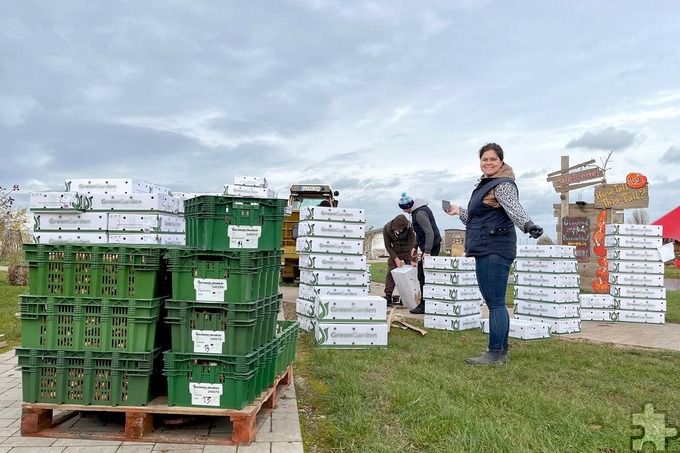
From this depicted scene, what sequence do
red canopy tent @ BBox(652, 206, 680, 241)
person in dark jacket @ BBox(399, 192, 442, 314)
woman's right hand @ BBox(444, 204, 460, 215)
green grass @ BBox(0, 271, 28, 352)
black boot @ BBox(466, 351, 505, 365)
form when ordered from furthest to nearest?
red canopy tent @ BBox(652, 206, 680, 241) → person in dark jacket @ BBox(399, 192, 442, 314) → green grass @ BBox(0, 271, 28, 352) → woman's right hand @ BBox(444, 204, 460, 215) → black boot @ BBox(466, 351, 505, 365)

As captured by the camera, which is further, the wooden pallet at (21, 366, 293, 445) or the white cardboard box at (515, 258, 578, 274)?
the white cardboard box at (515, 258, 578, 274)

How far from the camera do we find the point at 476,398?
169 inches

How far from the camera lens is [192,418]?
3.91 metres

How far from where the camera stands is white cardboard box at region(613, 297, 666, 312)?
34.2 feet

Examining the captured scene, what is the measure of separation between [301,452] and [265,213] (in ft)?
6.32

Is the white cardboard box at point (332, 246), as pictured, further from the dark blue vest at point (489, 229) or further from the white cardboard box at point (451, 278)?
the dark blue vest at point (489, 229)

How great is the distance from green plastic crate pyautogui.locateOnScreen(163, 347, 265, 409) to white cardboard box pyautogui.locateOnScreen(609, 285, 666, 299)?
373 inches

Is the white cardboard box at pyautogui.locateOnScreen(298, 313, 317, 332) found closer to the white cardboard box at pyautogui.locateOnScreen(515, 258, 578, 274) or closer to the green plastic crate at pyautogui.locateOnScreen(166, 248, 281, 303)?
the white cardboard box at pyautogui.locateOnScreen(515, 258, 578, 274)

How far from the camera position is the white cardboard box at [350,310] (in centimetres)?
688

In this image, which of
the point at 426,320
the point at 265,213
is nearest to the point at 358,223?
the point at 426,320

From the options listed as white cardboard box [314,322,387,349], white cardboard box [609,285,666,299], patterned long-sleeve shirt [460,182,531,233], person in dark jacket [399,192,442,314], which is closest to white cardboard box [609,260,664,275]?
white cardboard box [609,285,666,299]

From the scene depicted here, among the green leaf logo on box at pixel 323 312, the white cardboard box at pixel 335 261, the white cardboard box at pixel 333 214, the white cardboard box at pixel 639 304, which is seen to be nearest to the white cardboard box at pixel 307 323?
the white cardboard box at pixel 335 261

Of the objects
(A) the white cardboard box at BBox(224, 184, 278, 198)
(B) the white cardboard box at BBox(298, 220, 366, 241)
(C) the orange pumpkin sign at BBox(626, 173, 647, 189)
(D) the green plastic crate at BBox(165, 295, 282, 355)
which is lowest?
(D) the green plastic crate at BBox(165, 295, 282, 355)

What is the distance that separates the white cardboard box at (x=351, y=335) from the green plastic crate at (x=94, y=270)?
137 inches
